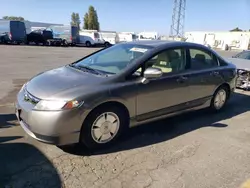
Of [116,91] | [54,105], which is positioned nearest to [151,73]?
[116,91]

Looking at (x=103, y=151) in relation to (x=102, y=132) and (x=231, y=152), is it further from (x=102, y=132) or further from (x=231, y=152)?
(x=231, y=152)

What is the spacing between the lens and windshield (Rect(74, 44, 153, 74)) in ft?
12.9

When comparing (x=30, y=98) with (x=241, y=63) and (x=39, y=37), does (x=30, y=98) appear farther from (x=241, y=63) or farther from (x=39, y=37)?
(x=39, y=37)

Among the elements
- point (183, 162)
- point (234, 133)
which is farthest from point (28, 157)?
point (234, 133)

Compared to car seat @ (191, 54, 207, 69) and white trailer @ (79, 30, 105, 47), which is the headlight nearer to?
car seat @ (191, 54, 207, 69)

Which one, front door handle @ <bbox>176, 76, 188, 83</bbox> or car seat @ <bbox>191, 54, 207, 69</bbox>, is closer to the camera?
front door handle @ <bbox>176, 76, 188, 83</bbox>

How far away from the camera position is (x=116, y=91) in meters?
3.46

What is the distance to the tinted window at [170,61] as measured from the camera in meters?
4.16

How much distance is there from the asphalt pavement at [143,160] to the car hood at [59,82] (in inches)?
32.6

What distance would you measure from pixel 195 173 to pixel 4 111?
12.5 ft

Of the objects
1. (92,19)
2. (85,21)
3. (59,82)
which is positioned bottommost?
(59,82)

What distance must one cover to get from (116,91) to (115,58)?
1.01m

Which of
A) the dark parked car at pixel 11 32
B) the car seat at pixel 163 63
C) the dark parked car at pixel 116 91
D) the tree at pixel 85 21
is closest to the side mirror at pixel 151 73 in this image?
the dark parked car at pixel 116 91

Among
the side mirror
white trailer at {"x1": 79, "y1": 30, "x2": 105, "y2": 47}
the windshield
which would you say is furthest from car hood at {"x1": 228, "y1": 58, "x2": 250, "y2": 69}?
white trailer at {"x1": 79, "y1": 30, "x2": 105, "y2": 47}
